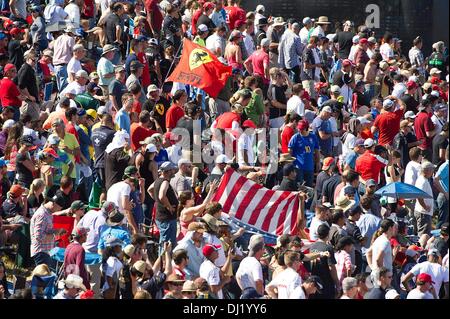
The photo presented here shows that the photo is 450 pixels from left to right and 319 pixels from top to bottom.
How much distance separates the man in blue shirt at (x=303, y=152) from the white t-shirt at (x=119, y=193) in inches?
147

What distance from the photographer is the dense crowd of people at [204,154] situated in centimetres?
1778

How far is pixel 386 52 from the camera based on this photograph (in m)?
31.7

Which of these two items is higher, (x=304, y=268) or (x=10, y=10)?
(x=10, y=10)

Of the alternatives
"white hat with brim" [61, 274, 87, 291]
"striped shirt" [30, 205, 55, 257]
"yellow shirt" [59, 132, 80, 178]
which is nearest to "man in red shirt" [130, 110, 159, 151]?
"yellow shirt" [59, 132, 80, 178]

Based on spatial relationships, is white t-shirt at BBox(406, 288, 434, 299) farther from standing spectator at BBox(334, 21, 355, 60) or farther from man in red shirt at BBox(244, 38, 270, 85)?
standing spectator at BBox(334, 21, 355, 60)

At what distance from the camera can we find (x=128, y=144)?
21047mm

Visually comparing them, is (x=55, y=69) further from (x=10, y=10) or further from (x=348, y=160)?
(x=348, y=160)

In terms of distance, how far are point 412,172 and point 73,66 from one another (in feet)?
18.1

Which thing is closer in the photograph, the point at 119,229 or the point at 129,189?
the point at 119,229

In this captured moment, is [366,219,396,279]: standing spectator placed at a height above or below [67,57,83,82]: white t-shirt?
below

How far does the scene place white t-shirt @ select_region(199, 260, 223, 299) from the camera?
17453mm

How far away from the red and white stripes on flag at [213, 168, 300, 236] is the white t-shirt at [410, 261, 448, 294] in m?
2.09
